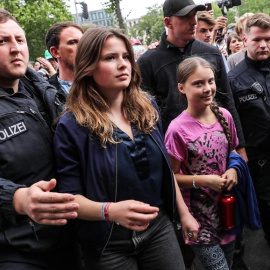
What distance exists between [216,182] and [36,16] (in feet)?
62.0

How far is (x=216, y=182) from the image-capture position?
2184 mm

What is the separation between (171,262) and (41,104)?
3.79ft

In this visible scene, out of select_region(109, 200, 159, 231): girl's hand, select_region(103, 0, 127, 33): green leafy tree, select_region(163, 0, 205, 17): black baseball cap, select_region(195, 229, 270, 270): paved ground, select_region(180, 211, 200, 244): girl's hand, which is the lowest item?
select_region(195, 229, 270, 270): paved ground

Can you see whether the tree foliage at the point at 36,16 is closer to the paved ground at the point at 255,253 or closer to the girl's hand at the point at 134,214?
the paved ground at the point at 255,253

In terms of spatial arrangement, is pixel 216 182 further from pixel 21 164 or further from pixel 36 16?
pixel 36 16

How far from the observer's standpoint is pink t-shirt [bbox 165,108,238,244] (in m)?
2.26

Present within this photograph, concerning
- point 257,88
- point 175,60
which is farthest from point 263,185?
point 175,60

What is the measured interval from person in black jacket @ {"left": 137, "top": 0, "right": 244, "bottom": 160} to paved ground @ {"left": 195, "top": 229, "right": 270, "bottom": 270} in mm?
1139

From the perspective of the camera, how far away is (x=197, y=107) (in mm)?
2371

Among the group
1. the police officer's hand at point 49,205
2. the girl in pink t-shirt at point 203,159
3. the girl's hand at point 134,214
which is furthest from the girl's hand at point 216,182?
the police officer's hand at point 49,205

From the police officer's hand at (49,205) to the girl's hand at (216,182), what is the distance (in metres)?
1.18

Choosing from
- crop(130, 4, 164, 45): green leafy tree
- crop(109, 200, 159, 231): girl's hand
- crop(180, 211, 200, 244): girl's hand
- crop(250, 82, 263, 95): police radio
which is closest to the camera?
crop(109, 200, 159, 231): girl's hand

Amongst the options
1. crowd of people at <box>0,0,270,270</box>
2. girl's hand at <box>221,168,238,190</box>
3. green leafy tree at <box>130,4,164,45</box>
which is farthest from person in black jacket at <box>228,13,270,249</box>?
green leafy tree at <box>130,4,164,45</box>

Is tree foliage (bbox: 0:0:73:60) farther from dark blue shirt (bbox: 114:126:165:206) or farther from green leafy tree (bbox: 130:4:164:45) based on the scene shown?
green leafy tree (bbox: 130:4:164:45)
